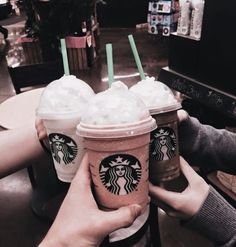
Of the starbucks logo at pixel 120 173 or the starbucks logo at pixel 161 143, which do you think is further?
the starbucks logo at pixel 161 143

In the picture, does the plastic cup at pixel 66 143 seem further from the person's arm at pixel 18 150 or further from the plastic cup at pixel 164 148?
the person's arm at pixel 18 150

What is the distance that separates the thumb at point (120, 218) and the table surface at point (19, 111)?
1184 millimetres

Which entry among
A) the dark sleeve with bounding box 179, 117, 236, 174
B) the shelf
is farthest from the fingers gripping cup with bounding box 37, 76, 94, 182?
the shelf

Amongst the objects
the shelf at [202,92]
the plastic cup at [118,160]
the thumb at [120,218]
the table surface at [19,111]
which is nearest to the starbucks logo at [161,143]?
the plastic cup at [118,160]

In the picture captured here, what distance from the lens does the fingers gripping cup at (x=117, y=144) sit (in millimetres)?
771

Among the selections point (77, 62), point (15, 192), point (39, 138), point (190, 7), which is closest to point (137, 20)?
point (77, 62)

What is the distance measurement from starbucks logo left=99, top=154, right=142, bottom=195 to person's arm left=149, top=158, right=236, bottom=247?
0.42 feet

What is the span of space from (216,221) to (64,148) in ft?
1.76

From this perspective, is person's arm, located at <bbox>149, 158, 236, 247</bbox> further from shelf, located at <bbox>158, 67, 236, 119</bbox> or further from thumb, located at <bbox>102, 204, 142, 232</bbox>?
shelf, located at <bbox>158, 67, 236, 119</bbox>

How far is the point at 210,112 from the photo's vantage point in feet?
8.82

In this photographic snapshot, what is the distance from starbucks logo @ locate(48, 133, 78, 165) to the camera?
35.7 inches

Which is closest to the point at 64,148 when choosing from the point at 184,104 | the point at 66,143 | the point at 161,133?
the point at 66,143

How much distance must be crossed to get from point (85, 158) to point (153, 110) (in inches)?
10.0

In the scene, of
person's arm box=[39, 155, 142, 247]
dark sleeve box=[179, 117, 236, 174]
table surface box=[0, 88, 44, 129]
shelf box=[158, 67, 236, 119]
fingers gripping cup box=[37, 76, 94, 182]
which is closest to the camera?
person's arm box=[39, 155, 142, 247]
